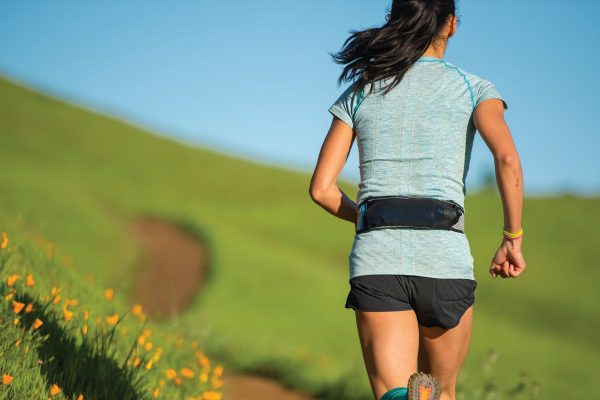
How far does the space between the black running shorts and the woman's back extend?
361 mm

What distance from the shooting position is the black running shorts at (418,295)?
2734 mm

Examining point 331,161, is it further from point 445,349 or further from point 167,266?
point 167,266

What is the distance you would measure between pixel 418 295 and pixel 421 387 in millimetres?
403

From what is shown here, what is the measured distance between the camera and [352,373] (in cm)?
844

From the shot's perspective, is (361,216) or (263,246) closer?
(361,216)

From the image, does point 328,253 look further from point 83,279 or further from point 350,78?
point 350,78

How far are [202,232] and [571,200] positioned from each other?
74.2 ft

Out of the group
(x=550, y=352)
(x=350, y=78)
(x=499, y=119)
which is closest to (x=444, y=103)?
(x=499, y=119)

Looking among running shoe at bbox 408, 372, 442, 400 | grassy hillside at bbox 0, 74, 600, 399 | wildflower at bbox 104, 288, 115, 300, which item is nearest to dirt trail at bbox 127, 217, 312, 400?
grassy hillside at bbox 0, 74, 600, 399

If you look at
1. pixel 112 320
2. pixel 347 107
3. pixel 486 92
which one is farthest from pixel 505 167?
pixel 112 320

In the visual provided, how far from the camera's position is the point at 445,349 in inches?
113

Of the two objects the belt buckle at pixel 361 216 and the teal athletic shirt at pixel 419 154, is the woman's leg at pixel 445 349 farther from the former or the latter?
the belt buckle at pixel 361 216

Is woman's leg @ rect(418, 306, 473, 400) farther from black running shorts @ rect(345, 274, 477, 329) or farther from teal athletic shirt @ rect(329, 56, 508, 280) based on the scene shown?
teal athletic shirt @ rect(329, 56, 508, 280)

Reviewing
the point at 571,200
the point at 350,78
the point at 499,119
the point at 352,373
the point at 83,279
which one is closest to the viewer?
the point at 499,119
